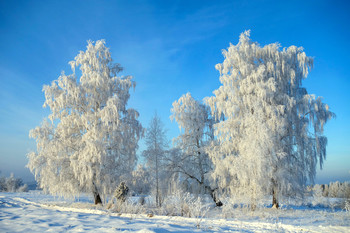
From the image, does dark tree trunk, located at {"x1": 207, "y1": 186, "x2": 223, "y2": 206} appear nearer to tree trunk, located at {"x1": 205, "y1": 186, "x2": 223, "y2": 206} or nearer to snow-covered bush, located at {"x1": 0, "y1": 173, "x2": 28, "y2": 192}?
tree trunk, located at {"x1": 205, "y1": 186, "x2": 223, "y2": 206}

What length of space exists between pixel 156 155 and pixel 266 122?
8.09 metres

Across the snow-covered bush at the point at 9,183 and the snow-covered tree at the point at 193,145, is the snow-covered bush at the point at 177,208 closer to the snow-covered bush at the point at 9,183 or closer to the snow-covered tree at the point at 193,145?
the snow-covered tree at the point at 193,145

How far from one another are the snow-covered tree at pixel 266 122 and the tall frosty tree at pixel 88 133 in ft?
20.6

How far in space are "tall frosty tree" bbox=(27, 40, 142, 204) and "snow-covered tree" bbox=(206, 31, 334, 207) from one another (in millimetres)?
6266

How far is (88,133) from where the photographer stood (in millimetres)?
14164

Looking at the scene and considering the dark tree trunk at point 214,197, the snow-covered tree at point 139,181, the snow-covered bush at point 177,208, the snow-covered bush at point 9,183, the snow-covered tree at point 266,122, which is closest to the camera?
the snow-covered bush at point 177,208

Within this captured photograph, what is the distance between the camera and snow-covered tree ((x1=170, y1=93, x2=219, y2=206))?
17.3 metres

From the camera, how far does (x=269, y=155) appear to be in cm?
1322

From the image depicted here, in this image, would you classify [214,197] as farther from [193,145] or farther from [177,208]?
[177,208]

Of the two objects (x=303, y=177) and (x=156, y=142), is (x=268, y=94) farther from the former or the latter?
(x=156, y=142)

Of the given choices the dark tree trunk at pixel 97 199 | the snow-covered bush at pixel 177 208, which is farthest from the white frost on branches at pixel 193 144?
the snow-covered bush at pixel 177 208

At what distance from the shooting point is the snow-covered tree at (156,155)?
55.7ft

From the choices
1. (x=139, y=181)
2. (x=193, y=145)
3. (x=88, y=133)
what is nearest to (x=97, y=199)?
(x=139, y=181)

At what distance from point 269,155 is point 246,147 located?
4.35 feet
